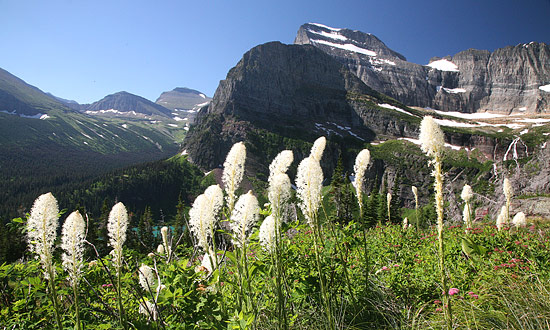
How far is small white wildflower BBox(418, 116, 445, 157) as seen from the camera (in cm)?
296

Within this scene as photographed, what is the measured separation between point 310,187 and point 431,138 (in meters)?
1.52

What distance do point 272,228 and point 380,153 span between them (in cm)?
20855

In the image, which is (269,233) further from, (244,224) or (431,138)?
(431,138)

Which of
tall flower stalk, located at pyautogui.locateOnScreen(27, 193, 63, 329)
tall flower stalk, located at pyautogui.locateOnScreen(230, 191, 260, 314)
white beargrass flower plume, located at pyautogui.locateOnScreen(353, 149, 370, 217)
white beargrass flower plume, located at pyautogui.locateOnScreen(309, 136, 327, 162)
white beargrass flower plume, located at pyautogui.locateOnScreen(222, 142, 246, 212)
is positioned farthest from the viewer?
white beargrass flower plume, located at pyautogui.locateOnScreen(353, 149, 370, 217)

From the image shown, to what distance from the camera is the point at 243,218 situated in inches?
128

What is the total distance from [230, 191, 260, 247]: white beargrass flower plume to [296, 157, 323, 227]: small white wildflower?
0.68 meters

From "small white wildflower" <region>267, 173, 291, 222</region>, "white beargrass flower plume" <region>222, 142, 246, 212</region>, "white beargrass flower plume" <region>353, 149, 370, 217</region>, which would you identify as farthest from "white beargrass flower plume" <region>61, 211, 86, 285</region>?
"white beargrass flower plume" <region>353, 149, 370, 217</region>

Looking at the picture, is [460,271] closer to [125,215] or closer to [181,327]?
[181,327]

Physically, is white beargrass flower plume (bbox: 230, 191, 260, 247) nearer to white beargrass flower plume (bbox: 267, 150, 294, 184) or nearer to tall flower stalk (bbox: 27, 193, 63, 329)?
white beargrass flower plume (bbox: 267, 150, 294, 184)

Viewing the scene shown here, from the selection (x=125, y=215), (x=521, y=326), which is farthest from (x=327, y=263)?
(x=125, y=215)

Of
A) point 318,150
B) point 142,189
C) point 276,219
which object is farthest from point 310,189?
point 142,189

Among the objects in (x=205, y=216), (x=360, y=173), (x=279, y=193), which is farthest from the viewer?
(x=360, y=173)

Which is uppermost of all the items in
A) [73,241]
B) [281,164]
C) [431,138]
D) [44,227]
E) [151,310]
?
[431,138]

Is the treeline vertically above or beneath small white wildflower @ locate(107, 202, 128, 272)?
beneath
